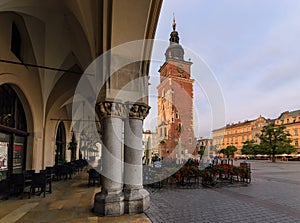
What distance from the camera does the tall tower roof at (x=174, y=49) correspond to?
5012cm

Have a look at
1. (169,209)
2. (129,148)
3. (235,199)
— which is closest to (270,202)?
(235,199)

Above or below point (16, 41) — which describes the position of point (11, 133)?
below

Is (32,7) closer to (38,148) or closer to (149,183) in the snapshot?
(38,148)

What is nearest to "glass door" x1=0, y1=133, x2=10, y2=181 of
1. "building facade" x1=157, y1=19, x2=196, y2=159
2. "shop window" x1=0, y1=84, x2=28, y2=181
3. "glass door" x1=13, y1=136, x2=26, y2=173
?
"shop window" x1=0, y1=84, x2=28, y2=181

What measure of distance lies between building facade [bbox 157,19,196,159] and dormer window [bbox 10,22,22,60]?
119 feet

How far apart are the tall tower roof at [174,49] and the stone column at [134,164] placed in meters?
46.3

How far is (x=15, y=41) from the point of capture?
887cm

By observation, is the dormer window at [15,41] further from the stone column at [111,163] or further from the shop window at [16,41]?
the stone column at [111,163]

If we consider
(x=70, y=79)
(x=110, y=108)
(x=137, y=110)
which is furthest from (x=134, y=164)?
(x=70, y=79)

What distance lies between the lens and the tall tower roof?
50.1 meters

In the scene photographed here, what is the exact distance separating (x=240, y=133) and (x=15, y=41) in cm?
7669

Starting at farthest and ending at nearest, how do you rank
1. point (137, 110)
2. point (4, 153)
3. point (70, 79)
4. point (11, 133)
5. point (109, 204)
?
point (70, 79)
point (11, 133)
point (4, 153)
point (137, 110)
point (109, 204)

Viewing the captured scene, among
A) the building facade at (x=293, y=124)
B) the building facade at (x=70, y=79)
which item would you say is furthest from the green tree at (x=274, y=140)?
the building facade at (x=70, y=79)

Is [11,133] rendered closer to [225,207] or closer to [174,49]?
[225,207]
